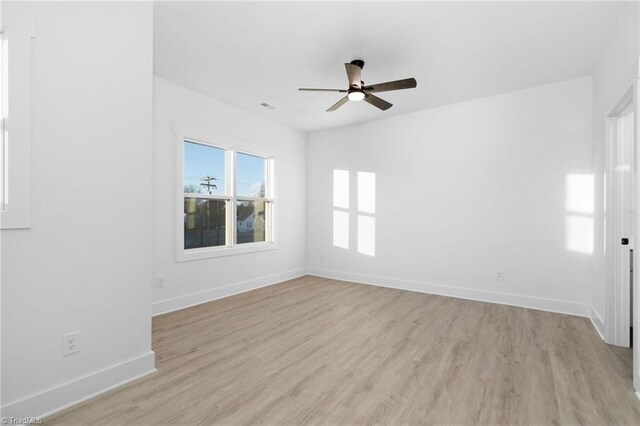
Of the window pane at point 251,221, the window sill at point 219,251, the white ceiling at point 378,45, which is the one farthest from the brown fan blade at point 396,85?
the window sill at point 219,251

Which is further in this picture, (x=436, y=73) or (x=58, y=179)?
(x=436, y=73)

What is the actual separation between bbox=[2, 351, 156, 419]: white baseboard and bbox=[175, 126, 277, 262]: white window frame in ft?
6.06

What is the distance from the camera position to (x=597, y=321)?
3.27 meters

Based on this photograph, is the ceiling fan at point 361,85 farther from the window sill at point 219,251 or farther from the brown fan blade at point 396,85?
the window sill at point 219,251

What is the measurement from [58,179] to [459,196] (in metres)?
4.52

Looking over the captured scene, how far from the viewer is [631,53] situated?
7.60 feet

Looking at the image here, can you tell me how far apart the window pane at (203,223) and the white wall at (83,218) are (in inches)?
75.1

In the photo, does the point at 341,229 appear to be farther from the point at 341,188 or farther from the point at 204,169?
the point at 204,169

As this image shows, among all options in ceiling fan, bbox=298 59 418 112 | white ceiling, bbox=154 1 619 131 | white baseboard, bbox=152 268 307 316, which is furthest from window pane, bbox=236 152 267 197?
ceiling fan, bbox=298 59 418 112

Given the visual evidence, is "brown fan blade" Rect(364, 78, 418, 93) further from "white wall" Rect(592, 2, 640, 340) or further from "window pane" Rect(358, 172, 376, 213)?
"window pane" Rect(358, 172, 376, 213)

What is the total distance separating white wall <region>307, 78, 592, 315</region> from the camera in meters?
3.79

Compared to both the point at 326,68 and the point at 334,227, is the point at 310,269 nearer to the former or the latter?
the point at 334,227

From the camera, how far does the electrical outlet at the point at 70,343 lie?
1889 millimetres

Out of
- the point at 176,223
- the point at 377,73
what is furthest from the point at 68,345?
the point at 377,73
